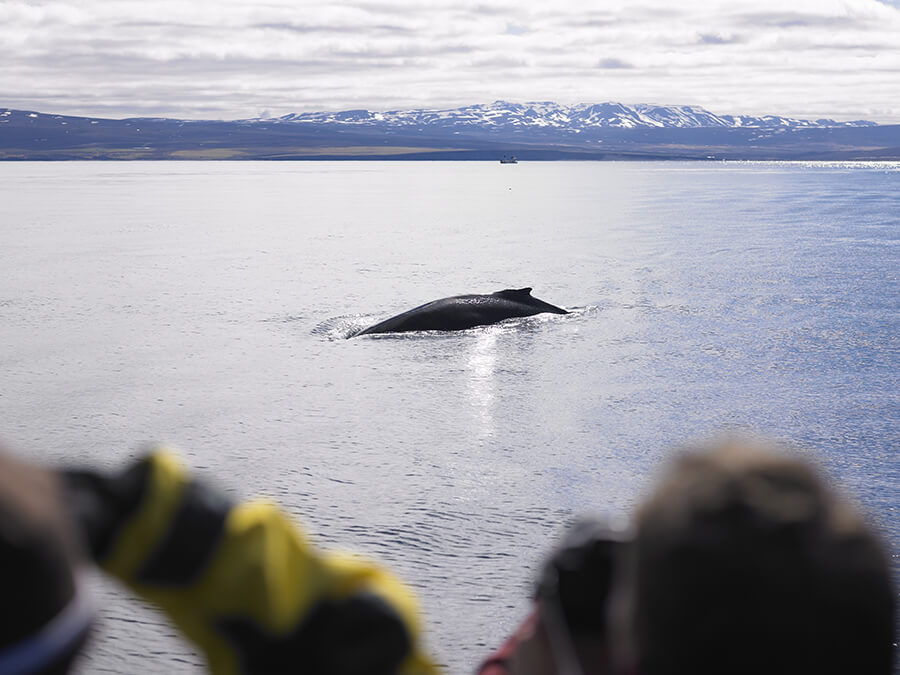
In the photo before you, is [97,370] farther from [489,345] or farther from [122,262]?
[122,262]

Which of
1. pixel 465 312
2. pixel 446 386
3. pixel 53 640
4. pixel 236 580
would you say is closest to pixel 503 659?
pixel 236 580

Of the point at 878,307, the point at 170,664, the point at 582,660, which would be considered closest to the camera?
the point at 582,660

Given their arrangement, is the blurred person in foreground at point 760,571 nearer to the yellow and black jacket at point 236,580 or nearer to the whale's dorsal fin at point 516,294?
the yellow and black jacket at point 236,580

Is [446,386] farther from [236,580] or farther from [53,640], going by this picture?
[53,640]

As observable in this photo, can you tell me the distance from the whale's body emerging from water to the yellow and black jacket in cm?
1941

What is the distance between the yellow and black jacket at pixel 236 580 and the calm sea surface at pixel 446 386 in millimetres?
622

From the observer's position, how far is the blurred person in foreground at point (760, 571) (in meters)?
1.17

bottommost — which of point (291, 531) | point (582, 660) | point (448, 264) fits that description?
point (448, 264)

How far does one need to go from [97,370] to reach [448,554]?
987 cm

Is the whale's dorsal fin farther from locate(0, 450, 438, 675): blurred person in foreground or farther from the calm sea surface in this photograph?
locate(0, 450, 438, 675): blurred person in foreground

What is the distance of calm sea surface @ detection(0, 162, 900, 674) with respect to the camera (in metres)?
9.53

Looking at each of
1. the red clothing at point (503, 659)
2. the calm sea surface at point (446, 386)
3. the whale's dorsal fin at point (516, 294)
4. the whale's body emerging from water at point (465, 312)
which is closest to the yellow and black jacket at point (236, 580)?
the red clothing at point (503, 659)

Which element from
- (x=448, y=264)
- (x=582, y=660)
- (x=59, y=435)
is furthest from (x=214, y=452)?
(x=448, y=264)

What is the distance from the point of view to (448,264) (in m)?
36.0
